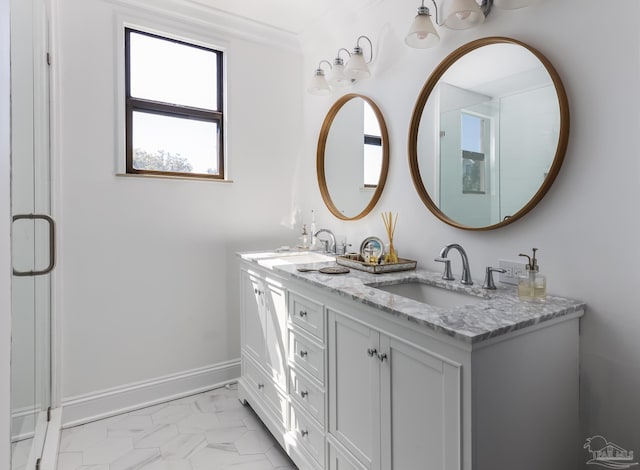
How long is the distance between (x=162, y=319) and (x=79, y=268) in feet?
1.93

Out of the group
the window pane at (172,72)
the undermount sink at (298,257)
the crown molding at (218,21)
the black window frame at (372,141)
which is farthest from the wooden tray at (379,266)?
the crown molding at (218,21)

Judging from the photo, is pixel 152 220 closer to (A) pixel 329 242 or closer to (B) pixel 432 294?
(A) pixel 329 242

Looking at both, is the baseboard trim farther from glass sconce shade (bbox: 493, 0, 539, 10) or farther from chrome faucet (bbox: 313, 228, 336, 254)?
glass sconce shade (bbox: 493, 0, 539, 10)

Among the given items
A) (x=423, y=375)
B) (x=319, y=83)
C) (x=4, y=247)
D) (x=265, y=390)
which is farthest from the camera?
(x=319, y=83)

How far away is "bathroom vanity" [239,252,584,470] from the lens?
98cm

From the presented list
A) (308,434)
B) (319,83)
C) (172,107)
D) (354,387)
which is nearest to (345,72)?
(319,83)

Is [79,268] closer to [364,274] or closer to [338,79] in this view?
[364,274]

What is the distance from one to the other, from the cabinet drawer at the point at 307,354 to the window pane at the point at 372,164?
3.43 ft

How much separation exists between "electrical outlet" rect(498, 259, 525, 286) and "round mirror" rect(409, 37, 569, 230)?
0.53ft

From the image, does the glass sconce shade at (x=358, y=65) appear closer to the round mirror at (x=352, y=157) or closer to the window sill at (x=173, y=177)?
the round mirror at (x=352, y=157)

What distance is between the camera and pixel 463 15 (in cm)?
155

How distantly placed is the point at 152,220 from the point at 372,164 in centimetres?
146

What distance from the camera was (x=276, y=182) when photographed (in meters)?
2.87

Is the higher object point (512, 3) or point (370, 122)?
point (512, 3)
